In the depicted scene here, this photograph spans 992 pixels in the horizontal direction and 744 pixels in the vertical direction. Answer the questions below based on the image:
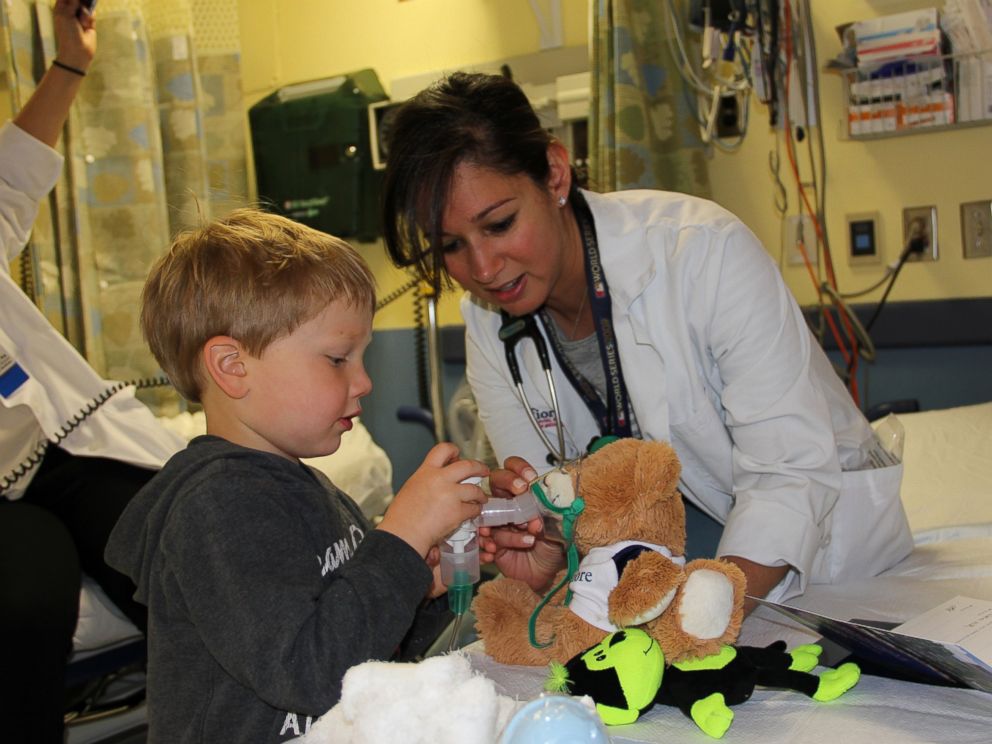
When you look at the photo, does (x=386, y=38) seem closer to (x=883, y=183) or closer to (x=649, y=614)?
(x=883, y=183)

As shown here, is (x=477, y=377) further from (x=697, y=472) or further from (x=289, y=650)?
(x=289, y=650)

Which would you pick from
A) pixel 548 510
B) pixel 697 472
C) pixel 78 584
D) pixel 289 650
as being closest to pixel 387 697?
pixel 289 650

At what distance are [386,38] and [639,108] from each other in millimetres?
1141

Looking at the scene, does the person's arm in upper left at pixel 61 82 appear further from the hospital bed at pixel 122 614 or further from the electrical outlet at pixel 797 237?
the electrical outlet at pixel 797 237

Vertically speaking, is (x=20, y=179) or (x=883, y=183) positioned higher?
(x=20, y=179)

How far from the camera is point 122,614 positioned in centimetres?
179

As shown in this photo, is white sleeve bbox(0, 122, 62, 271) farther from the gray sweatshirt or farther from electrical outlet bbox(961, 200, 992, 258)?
electrical outlet bbox(961, 200, 992, 258)

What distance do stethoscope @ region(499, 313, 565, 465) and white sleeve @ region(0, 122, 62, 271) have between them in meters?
1.18

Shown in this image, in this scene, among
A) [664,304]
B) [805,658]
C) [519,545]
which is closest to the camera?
[805,658]

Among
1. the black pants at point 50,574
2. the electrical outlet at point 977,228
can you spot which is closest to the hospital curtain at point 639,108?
the electrical outlet at point 977,228

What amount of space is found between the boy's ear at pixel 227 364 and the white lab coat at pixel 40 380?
0.99 metres

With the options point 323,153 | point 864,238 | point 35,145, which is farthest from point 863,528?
point 323,153

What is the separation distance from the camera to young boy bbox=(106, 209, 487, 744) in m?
0.84

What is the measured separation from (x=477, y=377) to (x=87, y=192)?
1.81 meters
